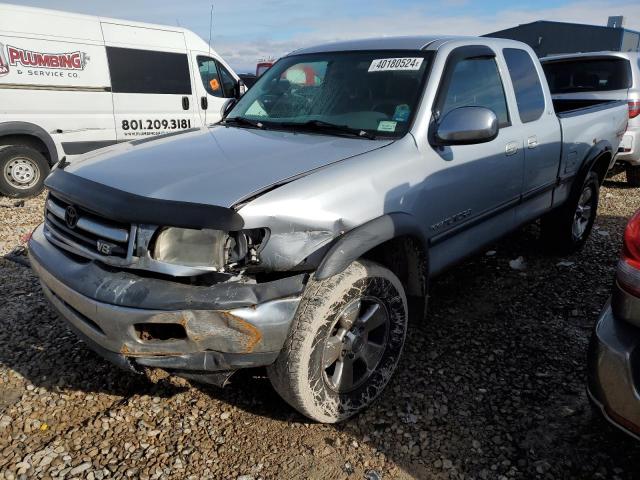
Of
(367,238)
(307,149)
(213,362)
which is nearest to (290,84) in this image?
(307,149)

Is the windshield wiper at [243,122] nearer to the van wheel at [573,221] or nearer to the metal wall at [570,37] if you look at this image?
the van wheel at [573,221]

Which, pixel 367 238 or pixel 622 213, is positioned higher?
pixel 367 238

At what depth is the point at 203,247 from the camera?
1.99 metres

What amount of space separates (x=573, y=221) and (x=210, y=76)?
6.19 metres

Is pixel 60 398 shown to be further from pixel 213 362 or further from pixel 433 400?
pixel 433 400

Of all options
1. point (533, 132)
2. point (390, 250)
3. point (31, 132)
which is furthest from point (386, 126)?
point (31, 132)

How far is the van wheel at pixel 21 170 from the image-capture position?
6.57 meters

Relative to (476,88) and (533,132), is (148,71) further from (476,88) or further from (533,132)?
(533,132)

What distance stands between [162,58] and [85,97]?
1398 mm

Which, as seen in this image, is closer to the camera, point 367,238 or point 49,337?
point 367,238

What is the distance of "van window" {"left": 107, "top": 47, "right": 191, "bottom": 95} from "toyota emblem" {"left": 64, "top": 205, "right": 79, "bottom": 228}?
5576mm

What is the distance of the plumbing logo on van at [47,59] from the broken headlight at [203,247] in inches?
227

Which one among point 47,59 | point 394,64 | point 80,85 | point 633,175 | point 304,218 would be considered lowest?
point 633,175

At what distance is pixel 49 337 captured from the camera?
10.4 ft
